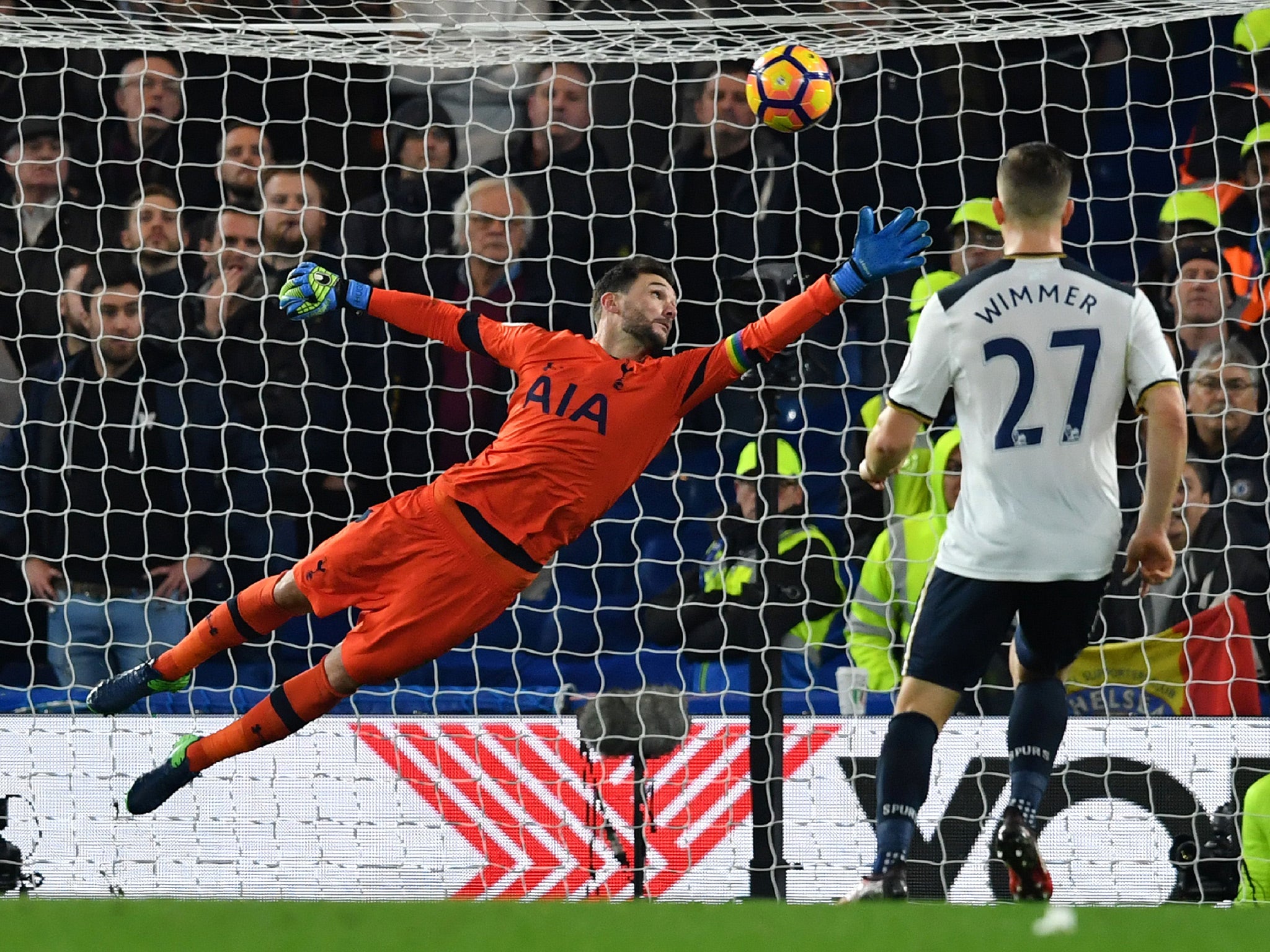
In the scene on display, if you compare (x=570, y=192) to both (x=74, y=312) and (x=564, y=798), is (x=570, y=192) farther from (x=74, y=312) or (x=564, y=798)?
(x=564, y=798)

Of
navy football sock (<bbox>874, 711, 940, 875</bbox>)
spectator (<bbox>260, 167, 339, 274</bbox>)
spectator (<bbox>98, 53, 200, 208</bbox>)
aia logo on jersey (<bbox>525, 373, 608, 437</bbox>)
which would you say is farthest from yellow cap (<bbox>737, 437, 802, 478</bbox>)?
spectator (<bbox>98, 53, 200, 208</bbox>)

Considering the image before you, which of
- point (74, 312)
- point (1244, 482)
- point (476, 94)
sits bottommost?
point (1244, 482)

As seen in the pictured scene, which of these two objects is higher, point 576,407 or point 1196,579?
point 576,407

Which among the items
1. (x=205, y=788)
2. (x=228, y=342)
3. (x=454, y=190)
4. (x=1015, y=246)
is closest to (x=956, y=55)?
(x=454, y=190)

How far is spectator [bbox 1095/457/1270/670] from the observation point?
19.3 feet

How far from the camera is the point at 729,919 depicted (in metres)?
3.01

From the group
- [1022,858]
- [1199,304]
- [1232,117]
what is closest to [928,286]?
[1199,304]

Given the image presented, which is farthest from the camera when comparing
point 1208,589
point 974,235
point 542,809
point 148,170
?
point 148,170

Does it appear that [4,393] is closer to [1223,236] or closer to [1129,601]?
[1129,601]

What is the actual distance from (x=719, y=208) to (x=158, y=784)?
3594 mm

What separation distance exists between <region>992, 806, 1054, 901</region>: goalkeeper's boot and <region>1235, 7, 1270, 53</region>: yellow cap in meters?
4.83

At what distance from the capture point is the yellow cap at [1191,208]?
21.8 ft

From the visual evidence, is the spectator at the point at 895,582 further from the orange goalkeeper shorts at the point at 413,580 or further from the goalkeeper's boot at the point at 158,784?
the goalkeeper's boot at the point at 158,784

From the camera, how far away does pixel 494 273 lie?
22.7 ft
